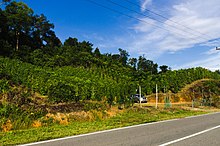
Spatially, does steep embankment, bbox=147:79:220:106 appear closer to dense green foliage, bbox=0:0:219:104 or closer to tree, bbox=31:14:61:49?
dense green foliage, bbox=0:0:219:104

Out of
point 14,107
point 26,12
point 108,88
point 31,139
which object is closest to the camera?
point 31,139

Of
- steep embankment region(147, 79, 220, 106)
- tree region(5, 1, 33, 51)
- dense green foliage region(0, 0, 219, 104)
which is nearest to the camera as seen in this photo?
dense green foliage region(0, 0, 219, 104)

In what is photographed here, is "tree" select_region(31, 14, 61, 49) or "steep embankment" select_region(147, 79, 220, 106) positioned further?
"tree" select_region(31, 14, 61, 49)

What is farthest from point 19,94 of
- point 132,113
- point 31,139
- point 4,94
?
point 132,113

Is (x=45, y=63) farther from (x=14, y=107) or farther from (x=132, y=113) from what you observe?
(x=14, y=107)

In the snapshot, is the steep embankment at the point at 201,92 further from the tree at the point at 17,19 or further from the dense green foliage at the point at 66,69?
the tree at the point at 17,19

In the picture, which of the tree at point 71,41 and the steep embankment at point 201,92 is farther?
the tree at point 71,41

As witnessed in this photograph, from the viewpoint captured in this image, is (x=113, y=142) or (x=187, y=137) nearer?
(x=113, y=142)

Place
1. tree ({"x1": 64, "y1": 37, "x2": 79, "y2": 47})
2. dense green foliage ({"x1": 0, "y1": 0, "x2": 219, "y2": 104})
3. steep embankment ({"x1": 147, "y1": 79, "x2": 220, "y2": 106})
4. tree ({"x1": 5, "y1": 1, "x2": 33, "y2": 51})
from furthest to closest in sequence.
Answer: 1. tree ({"x1": 64, "y1": 37, "x2": 79, "y2": 47})
2. tree ({"x1": 5, "y1": 1, "x2": 33, "y2": 51})
3. steep embankment ({"x1": 147, "y1": 79, "x2": 220, "y2": 106})
4. dense green foliage ({"x1": 0, "y1": 0, "x2": 219, "y2": 104})

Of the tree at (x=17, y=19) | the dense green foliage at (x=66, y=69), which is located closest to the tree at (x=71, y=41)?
the dense green foliage at (x=66, y=69)

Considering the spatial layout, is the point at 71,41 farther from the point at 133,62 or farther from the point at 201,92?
the point at 201,92

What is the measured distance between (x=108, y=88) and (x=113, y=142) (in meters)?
11.2

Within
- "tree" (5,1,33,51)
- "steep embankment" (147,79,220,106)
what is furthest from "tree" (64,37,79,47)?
"steep embankment" (147,79,220,106)

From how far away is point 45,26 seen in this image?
68.1 m
